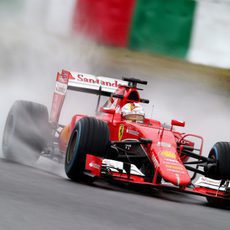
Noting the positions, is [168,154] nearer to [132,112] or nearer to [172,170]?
[172,170]

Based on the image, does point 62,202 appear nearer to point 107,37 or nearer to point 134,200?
point 134,200

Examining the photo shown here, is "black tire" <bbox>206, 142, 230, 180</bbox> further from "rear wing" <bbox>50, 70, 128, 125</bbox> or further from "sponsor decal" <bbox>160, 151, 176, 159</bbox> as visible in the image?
"rear wing" <bbox>50, 70, 128, 125</bbox>

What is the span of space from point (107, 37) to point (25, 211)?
10249 millimetres

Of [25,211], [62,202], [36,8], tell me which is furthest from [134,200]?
[36,8]

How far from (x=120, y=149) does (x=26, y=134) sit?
1.86 metres

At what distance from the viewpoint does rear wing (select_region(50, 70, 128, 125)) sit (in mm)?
11578

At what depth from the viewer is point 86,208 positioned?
7.10m

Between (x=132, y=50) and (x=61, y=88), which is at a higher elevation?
(x=132, y=50)

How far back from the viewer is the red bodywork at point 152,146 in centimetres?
896

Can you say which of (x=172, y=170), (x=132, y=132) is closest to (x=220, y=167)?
(x=172, y=170)

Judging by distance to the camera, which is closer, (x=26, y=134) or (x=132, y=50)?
(x=26, y=134)

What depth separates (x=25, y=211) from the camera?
21.1ft

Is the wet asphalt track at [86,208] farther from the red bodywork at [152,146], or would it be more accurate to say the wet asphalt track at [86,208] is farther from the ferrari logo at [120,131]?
the ferrari logo at [120,131]

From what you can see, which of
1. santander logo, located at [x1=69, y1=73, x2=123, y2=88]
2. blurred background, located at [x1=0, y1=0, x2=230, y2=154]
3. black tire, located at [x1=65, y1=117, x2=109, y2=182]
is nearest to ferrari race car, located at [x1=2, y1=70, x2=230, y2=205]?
black tire, located at [x1=65, y1=117, x2=109, y2=182]
